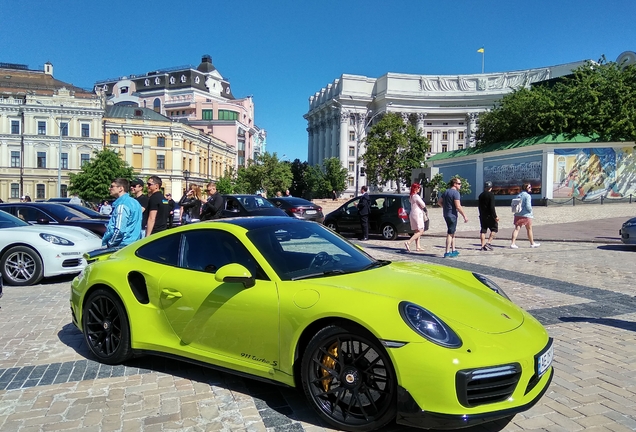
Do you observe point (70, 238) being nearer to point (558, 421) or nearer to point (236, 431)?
point (236, 431)

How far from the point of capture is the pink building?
4207 inches

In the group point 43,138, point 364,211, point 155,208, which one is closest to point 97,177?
point 43,138

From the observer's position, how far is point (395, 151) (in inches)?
2073

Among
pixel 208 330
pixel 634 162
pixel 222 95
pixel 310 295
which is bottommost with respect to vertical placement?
pixel 208 330

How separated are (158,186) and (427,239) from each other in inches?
428

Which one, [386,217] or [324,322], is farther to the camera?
[386,217]

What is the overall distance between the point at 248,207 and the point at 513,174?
1193 inches

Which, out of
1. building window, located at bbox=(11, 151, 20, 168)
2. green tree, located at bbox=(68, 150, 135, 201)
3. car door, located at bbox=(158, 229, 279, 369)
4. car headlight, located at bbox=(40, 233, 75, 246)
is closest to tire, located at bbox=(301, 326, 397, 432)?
car door, located at bbox=(158, 229, 279, 369)

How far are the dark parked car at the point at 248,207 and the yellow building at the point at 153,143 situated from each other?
56.5m

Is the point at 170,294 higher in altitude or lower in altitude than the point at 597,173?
lower

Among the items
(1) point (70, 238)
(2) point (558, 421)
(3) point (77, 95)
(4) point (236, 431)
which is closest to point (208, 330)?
(4) point (236, 431)

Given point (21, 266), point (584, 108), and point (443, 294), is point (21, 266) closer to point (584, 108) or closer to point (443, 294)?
point (443, 294)

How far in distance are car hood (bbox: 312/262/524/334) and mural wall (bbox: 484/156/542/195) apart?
3674 cm

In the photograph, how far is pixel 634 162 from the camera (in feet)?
117
